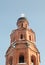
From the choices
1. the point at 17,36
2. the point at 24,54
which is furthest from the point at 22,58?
the point at 17,36

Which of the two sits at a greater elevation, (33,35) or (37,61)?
(33,35)

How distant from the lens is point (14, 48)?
39.6m

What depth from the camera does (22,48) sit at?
3966 centimetres

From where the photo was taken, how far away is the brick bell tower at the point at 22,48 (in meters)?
38.8

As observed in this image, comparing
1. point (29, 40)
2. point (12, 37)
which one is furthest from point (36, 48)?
point (12, 37)

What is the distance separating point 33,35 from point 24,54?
4.51 meters

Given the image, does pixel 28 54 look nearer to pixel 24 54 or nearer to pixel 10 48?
pixel 24 54

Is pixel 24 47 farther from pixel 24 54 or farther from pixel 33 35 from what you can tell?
pixel 33 35

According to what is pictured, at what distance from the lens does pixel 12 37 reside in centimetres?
4228

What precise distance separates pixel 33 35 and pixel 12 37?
320 cm

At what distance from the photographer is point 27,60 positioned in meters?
38.4

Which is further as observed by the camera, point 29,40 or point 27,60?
point 29,40

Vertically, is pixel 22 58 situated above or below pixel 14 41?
below

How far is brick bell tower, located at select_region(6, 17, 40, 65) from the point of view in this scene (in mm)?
38844
